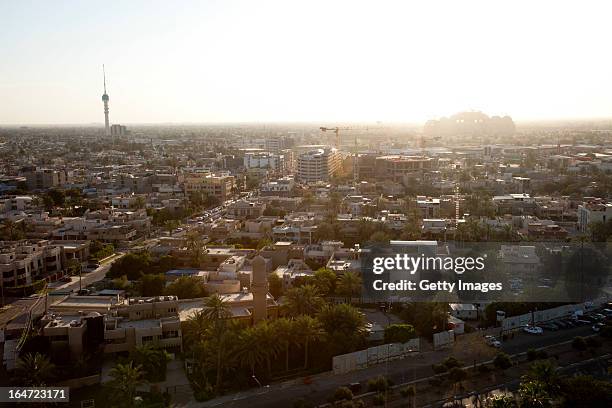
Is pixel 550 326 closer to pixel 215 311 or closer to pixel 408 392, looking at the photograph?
pixel 408 392

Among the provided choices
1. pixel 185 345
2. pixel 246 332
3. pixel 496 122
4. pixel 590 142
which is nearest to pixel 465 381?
pixel 246 332

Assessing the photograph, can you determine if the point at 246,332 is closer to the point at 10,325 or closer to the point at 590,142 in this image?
the point at 10,325

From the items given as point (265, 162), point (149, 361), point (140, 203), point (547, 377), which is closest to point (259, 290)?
point (149, 361)

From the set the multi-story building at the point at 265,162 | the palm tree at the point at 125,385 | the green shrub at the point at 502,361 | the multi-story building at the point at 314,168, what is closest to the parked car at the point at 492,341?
the green shrub at the point at 502,361

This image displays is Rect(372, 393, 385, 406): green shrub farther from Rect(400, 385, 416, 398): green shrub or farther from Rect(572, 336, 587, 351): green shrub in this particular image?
Rect(572, 336, 587, 351): green shrub

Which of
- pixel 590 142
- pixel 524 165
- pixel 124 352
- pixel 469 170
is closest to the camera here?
pixel 124 352

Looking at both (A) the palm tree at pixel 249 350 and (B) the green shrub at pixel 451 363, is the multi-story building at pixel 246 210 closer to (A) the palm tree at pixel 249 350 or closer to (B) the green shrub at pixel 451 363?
(A) the palm tree at pixel 249 350
